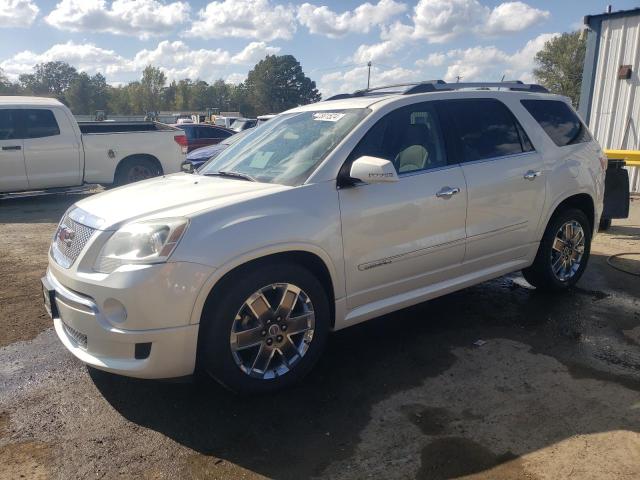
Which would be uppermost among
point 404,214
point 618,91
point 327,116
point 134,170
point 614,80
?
point 614,80

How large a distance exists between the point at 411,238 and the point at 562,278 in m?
2.20

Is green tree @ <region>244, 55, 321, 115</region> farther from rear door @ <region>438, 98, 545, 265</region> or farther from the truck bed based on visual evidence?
rear door @ <region>438, 98, 545, 265</region>

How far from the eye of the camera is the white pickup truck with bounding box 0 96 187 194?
32.4ft

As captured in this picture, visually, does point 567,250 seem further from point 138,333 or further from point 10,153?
point 10,153

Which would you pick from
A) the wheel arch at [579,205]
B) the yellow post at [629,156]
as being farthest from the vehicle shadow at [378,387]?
the yellow post at [629,156]

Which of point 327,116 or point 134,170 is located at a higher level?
point 327,116

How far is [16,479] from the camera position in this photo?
262cm

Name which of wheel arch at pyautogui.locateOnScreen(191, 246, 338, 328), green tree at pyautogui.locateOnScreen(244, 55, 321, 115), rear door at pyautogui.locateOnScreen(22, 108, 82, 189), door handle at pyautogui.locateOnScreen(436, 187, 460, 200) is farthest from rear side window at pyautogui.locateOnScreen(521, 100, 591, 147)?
green tree at pyautogui.locateOnScreen(244, 55, 321, 115)

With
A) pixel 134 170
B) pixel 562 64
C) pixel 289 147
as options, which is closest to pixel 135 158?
pixel 134 170

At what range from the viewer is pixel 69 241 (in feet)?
11.0

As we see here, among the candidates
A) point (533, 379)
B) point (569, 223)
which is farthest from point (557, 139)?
point (533, 379)

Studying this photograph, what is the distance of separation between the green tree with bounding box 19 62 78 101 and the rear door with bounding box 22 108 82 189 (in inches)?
3737

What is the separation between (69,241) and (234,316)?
120 cm

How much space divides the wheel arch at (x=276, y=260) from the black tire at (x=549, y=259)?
240cm
